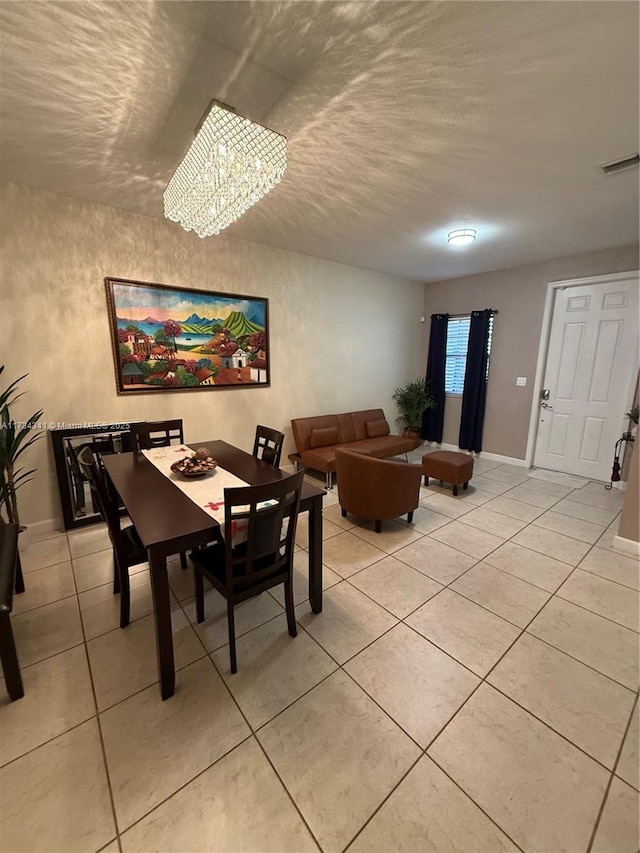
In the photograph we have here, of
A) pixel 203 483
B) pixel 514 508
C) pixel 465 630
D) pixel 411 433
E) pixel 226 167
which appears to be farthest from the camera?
pixel 411 433

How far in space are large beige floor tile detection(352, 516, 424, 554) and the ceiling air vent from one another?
290cm

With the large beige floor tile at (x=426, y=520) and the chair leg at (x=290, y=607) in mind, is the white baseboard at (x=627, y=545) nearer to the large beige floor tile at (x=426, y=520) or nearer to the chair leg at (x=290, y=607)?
the large beige floor tile at (x=426, y=520)

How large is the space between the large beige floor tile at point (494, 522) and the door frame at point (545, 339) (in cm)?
185

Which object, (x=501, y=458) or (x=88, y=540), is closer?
(x=88, y=540)

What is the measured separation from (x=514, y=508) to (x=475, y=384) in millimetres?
2157

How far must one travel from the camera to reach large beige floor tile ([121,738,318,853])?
108 centimetres

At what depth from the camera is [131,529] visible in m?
2.11

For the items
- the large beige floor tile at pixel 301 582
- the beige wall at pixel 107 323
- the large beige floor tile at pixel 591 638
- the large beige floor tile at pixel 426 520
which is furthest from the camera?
the large beige floor tile at pixel 426 520

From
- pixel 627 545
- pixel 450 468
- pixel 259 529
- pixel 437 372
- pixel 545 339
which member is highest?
pixel 545 339

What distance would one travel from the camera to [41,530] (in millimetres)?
2895

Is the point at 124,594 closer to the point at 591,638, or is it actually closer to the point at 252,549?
the point at 252,549

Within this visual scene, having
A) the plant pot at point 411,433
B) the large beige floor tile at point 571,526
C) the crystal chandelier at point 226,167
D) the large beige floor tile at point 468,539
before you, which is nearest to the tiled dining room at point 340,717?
the large beige floor tile at point 468,539

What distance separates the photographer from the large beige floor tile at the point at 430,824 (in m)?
1.08

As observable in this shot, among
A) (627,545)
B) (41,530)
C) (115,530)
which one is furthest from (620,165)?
(41,530)
